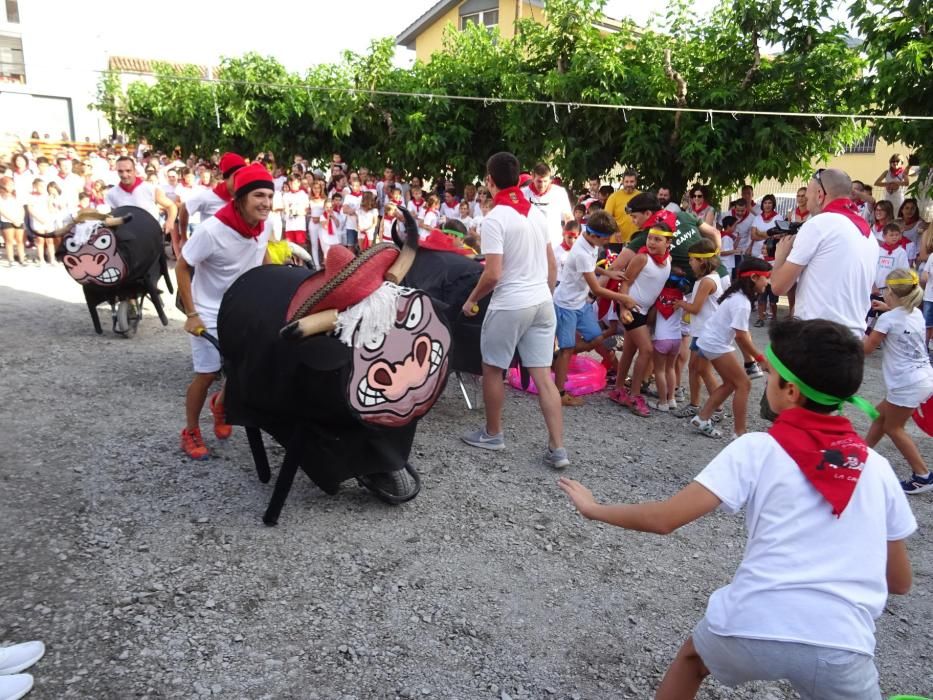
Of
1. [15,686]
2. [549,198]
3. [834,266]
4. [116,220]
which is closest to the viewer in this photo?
[15,686]

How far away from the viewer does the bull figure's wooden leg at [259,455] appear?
3961 mm

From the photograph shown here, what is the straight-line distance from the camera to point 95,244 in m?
6.47

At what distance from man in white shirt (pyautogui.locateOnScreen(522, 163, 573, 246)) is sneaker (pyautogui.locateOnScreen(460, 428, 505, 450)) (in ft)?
9.21

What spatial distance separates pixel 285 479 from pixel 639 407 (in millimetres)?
3222

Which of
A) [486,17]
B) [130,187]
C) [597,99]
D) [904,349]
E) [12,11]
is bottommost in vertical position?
[904,349]

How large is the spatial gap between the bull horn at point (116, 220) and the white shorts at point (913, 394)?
642cm

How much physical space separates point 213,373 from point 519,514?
204 cm

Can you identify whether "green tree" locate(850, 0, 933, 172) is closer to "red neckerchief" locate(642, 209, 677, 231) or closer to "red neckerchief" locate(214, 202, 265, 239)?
"red neckerchief" locate(642, 209, 677, 231)

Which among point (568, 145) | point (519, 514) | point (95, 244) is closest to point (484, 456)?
point (519, 514)

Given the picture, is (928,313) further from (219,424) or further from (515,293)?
(219,424)

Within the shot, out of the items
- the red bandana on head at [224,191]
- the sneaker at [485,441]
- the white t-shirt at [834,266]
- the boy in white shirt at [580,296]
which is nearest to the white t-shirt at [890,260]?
the boy in white shirt at [580,296]

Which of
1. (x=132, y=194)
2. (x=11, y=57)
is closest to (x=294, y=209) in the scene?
(x=132, y=194)

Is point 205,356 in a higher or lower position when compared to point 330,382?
lower

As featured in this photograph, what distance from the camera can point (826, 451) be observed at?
Result: 1.70 metres
